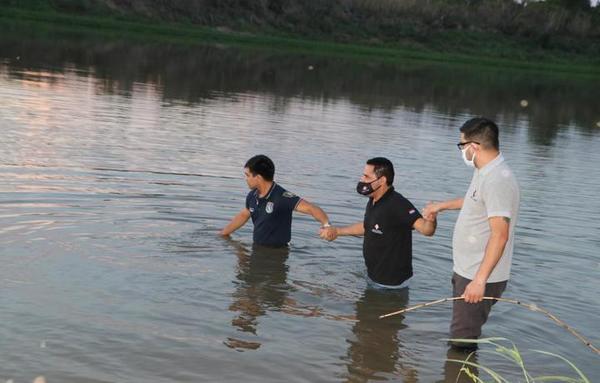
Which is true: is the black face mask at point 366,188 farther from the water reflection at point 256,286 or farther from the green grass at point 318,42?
the green grass at point 318,42

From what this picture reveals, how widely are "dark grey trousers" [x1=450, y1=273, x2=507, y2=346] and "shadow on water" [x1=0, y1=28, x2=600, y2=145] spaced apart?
18292 mm

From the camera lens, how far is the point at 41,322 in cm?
772

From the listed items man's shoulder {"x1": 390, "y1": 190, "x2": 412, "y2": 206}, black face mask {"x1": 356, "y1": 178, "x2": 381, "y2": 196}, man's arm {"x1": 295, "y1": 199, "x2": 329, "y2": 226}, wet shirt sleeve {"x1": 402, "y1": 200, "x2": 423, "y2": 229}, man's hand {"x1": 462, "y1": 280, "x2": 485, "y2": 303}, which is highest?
black face mask {"x1": 356, "y1": 178, "x2": 381, "y2": 196}

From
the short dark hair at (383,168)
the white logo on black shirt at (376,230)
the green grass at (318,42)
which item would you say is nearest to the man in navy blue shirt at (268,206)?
the white logo on black shirt at (376,230)

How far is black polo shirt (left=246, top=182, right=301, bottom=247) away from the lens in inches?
424

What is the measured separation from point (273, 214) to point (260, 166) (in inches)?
24.0

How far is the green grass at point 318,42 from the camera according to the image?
5366 centimetres

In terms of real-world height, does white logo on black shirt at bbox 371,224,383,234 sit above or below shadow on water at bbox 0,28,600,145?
above

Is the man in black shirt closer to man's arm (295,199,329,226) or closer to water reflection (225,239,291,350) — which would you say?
man's arm (295,199,329,226)

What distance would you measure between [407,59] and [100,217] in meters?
53.7

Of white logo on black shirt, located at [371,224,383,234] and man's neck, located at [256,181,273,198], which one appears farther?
man's neck, located at [256,181,273,198]

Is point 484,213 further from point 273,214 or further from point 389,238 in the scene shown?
point 273,214

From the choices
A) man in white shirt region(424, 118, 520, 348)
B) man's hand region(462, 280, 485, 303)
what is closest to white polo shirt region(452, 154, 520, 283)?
man in white shirt region(424, 118, 520, 348)

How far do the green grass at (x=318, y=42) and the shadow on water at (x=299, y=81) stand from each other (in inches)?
213
